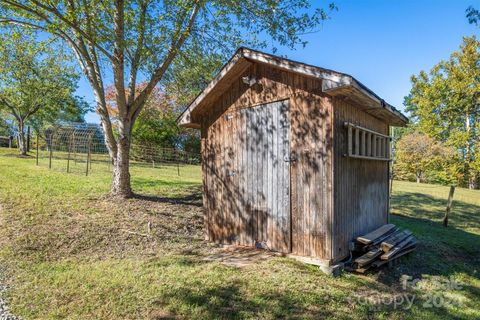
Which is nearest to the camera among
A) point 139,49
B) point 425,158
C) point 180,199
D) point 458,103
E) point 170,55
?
point 139,49

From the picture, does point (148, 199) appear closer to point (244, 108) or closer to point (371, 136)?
point (244, 108)

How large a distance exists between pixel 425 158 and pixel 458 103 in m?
3.72

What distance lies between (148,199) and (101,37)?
444cm

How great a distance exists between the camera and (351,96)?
5195 mm

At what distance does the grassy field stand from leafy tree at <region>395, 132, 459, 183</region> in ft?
22.9

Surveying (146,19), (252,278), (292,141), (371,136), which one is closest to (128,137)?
(146,19)

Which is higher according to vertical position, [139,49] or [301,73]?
[139,49]

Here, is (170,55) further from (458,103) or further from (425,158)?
(458,103)

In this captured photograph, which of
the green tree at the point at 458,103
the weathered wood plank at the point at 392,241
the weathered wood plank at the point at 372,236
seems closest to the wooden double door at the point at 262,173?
the weathered wood plank at the point at 372,236

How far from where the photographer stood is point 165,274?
4629mm

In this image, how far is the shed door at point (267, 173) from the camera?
18.0 feet

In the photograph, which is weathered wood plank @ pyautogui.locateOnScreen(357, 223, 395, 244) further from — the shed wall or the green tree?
the green tree

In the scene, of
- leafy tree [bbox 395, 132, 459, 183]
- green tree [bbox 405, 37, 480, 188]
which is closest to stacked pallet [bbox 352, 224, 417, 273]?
leafy tree [bbox 395, 132, 459, 183]

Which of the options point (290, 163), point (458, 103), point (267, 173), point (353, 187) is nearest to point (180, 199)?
point (267, 173)
